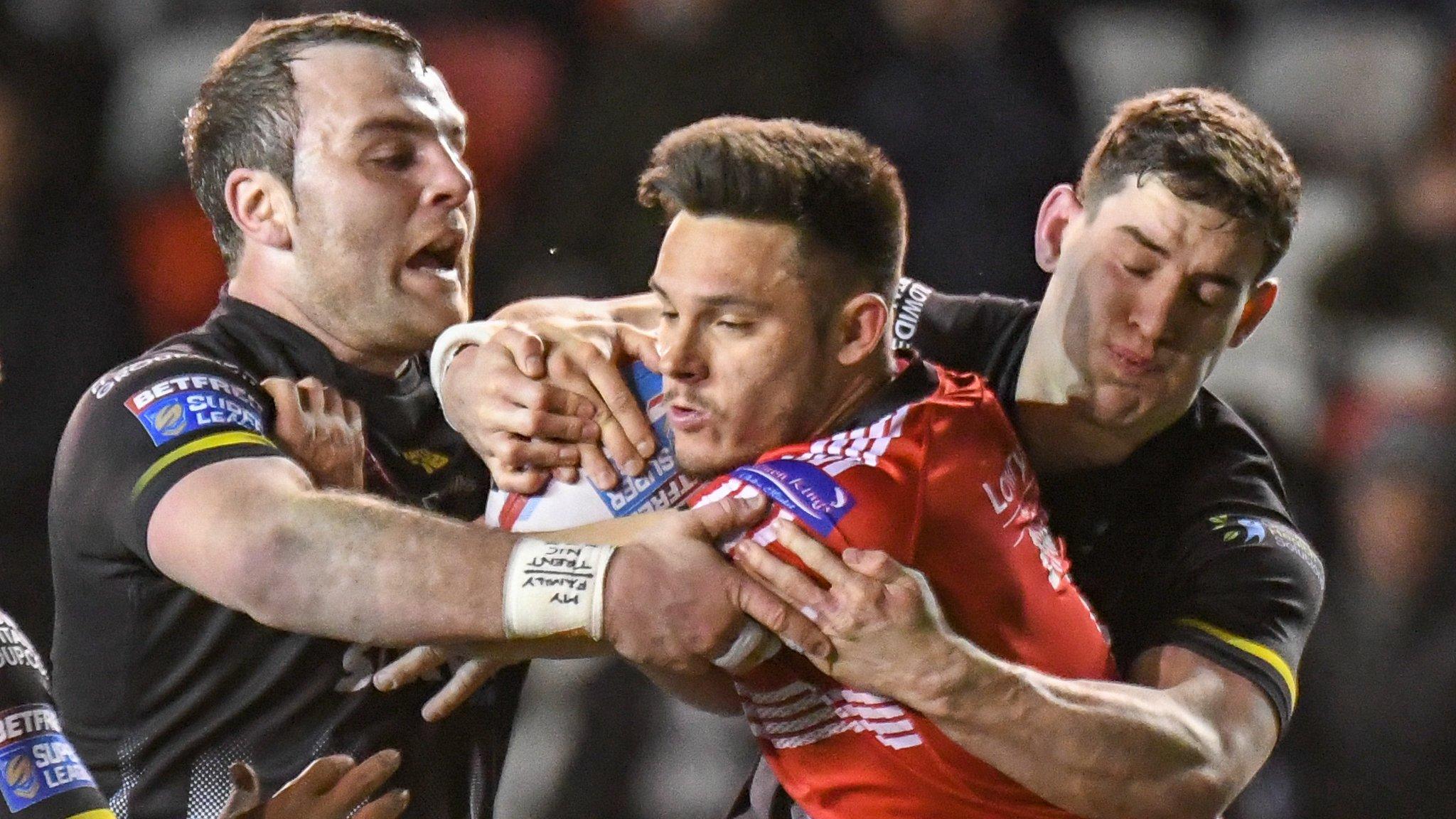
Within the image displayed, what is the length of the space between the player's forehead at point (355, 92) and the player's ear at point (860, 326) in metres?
0.95

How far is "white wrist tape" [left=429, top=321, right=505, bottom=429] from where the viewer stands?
3107mm

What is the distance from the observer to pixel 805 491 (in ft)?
8.38

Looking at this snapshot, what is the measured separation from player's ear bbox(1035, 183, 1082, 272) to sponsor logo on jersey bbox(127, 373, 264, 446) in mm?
1468

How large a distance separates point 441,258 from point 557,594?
103 centimetres

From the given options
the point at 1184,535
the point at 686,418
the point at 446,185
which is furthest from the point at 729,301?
the point at 1184,535

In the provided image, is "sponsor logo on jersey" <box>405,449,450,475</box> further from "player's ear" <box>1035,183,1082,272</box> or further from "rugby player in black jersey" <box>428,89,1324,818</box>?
"player's ear" <box>1035,183,1082,272</box>

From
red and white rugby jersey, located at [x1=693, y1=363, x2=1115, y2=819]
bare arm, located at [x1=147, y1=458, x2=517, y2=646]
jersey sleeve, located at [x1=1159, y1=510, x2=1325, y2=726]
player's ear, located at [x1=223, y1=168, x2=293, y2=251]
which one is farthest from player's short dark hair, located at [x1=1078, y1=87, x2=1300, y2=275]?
player's ear, located at [x1=223, y1=168, x2=293, y2=251]

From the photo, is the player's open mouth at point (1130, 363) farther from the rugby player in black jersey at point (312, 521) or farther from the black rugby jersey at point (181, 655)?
the black rugby jersey at point (181, 655)

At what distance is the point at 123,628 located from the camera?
2.92 meters

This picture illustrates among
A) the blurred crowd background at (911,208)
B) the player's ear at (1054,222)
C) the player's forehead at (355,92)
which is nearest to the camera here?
the player's forehead at (355,92)

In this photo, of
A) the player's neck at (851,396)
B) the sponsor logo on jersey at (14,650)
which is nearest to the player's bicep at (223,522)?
the sponsor logo on jersey at (14,650)

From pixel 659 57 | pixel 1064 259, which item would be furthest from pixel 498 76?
pixel 1064 259

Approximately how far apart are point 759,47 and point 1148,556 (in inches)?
112

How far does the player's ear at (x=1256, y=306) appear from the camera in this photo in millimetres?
3244
